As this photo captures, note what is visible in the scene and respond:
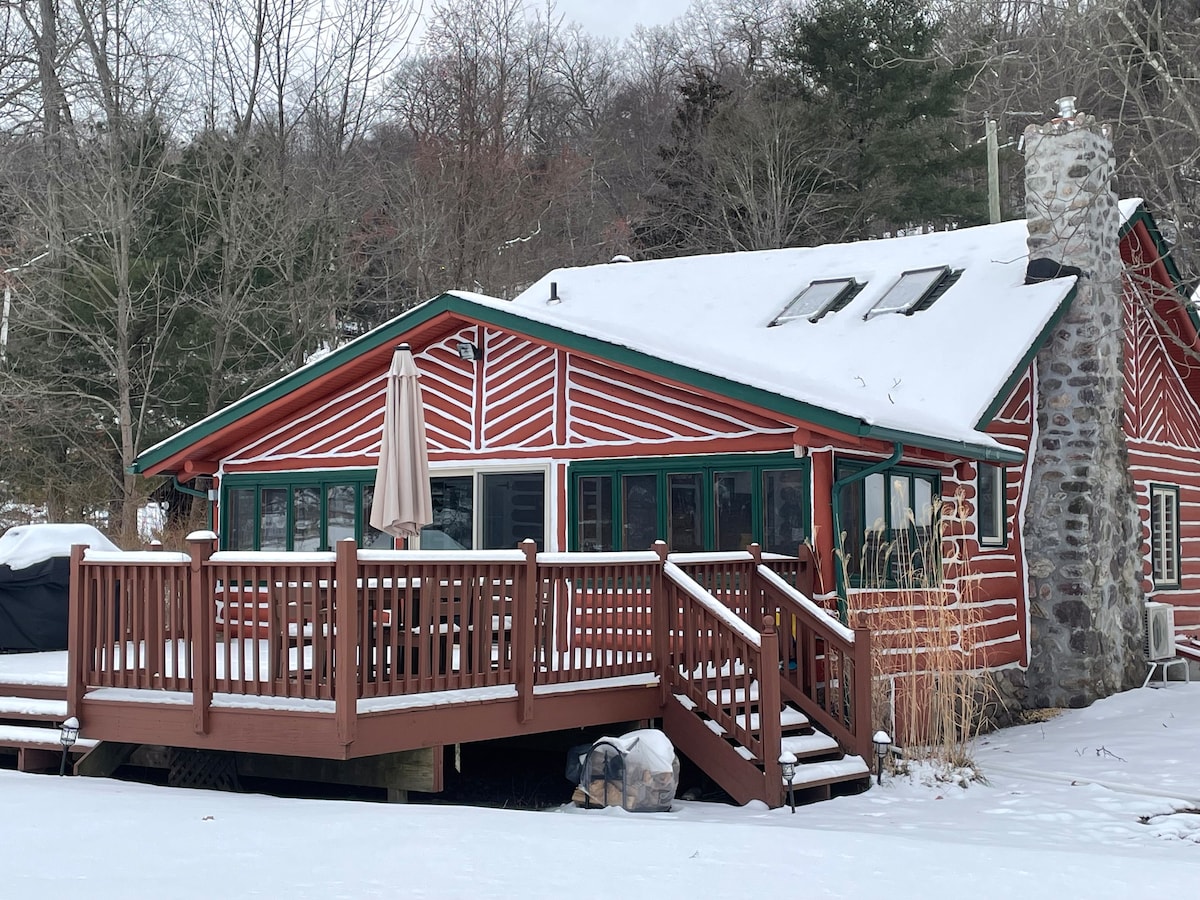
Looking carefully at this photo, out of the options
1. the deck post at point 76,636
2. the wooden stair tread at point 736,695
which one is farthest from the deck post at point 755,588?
the deck post at point 76,636

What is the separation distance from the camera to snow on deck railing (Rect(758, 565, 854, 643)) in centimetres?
980

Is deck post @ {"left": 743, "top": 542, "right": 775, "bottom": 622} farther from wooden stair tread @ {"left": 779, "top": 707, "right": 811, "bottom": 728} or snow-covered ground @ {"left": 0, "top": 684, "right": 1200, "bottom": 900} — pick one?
snow-covered ground @ {"left": 0, "top": 684, "right": 1200, "bottom": 900}

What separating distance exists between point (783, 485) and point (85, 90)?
1603 centimetres

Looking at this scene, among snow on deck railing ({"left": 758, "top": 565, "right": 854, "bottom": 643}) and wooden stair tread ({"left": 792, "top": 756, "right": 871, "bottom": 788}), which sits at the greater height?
snow on deck railing ({"left": 758, "top": 565, "right": 854, "bottom": 643})

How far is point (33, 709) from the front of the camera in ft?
31.1

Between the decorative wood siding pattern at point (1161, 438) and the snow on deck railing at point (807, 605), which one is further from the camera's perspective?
the decorative wood siding pattern at point (1161, 438)

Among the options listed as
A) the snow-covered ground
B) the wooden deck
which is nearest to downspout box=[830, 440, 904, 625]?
the wooden deck

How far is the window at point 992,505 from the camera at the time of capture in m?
13.3

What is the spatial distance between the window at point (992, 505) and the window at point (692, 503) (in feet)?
9.06

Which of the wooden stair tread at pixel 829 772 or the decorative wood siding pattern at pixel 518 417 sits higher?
the decorative wood siding pattern at pixel 518 417

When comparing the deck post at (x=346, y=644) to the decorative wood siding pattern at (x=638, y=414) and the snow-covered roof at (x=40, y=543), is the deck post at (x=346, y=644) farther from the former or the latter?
the snow-covered roof at (x=40, y=543)

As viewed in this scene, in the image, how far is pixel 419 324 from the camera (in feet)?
42.7

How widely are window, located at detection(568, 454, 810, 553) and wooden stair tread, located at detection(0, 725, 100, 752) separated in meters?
4.86

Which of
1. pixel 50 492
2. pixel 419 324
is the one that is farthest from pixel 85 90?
pixel 419 324
